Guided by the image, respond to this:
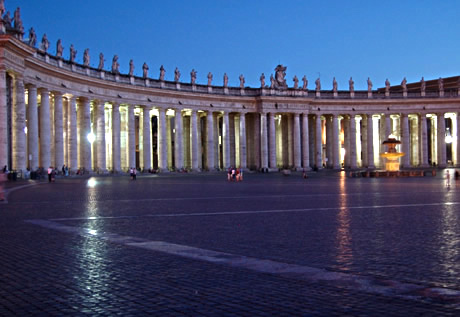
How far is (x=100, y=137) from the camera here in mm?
76375

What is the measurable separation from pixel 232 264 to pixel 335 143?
9341cm

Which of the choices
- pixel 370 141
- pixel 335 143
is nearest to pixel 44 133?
pixel 335 143

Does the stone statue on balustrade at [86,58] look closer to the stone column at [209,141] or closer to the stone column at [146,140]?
the stone column at [146,140]

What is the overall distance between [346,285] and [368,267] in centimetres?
164

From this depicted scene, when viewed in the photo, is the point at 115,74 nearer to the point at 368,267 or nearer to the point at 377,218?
the point at 377,218

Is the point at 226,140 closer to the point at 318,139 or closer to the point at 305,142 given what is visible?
the point at 305,142

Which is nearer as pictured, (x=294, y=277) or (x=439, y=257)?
(x=294, y=277)

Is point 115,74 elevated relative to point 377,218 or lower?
elevated

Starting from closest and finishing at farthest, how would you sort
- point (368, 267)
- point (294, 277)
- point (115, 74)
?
1. point (294, 277)
2. point (368, 267)
3. point (115, 74)

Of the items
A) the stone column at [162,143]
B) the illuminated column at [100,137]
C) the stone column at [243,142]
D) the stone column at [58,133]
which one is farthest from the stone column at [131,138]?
the stone column at [243,142]

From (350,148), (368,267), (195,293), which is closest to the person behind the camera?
(195,293)

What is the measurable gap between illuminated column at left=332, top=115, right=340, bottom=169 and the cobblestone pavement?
82301mm

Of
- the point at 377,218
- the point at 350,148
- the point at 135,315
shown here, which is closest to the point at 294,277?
the point at 135,315

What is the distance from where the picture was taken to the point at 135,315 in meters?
7.59
